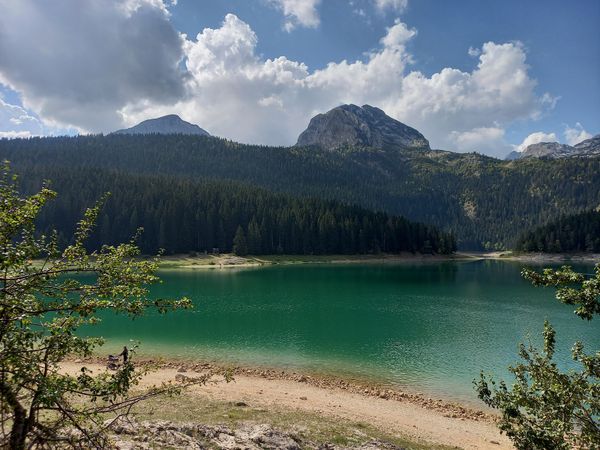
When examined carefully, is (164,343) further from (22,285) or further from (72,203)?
(72,203)

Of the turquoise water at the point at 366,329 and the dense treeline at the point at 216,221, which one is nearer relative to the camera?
the turquoise water at the point at 366,329

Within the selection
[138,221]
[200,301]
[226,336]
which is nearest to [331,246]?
[138,221]

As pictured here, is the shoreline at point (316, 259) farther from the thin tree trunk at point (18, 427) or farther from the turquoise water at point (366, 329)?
the thin tree trunk at point (18, 427)

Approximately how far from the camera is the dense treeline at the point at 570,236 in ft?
602

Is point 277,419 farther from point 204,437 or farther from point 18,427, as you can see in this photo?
point 18,427

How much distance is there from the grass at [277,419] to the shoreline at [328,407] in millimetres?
58

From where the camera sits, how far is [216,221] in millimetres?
166875

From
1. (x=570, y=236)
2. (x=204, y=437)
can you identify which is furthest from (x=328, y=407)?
(x=570, y=236)

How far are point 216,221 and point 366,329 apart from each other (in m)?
127

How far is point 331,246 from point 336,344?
420ft

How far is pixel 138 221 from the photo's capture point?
6245 inches

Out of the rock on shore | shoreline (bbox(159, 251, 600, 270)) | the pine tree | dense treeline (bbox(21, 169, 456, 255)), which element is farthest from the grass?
dense treeline (bbox(21, 169, 456, 255))

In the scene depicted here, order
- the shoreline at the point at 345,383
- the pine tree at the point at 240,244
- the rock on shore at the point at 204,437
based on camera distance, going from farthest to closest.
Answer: the pine tree at the point at 240,244 → the shoreline at the point at 345,383 → the rock on shore at the point at 204,437

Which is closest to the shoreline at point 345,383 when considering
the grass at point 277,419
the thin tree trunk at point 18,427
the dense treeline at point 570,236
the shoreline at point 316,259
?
the grass at point 277,419
